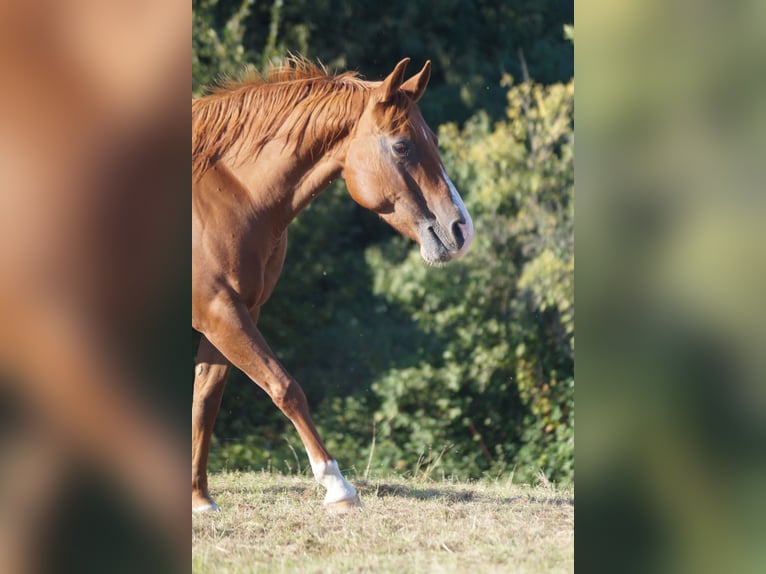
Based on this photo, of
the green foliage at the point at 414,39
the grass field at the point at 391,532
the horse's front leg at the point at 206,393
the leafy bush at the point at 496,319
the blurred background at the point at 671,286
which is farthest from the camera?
the green foliage at the point at 414,39

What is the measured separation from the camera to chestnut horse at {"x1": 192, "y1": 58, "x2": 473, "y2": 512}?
3.40 metres

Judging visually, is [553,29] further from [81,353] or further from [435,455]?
[81,353]

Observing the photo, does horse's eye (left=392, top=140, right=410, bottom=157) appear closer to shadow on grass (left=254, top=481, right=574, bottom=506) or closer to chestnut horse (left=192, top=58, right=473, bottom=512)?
chestnut horse (left=192, top=58, right=473, bottom=512)

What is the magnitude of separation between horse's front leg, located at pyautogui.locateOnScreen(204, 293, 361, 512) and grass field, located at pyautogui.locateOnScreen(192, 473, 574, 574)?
0.12 metres

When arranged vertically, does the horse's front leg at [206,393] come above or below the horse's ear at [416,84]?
below

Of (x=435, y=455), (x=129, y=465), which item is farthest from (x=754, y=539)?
(x=435, y=455)

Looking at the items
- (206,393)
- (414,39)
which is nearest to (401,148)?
(206,393)

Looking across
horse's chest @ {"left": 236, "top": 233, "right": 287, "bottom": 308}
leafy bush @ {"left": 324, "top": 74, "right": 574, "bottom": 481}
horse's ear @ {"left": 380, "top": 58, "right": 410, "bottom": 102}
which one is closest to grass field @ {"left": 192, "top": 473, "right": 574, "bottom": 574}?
horse's chest @ {"left": 236, "top": 233, "right": 287, "bottom": 308}

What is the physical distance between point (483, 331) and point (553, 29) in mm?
2854

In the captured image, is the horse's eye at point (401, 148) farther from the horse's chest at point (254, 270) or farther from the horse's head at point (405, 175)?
the horse's chest at point (254, 270)

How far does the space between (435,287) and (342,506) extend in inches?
144

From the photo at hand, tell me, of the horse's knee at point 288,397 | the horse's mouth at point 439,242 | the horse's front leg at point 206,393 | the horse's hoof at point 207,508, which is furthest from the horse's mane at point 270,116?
the horse's hoof at point 207,508

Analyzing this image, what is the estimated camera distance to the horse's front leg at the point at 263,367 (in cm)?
324

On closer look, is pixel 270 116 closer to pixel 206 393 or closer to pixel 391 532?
pixel 206 393
